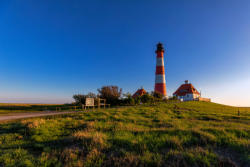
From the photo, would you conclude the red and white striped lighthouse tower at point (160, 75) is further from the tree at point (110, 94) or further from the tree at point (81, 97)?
the tree at point (81, 97)

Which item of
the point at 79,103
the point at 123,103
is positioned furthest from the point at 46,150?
the point at 79,103

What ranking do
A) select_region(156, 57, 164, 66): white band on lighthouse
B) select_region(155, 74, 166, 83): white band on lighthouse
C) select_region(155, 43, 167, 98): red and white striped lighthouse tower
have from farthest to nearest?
select_region(156, 57, 164, 66): white band on lighthouse → select_region(155, 74, 166, 83): white band on lighthouse → select_region(155, 43, 167, 98): red and white striped lighthouse tower

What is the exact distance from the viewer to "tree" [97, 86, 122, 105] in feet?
79.9

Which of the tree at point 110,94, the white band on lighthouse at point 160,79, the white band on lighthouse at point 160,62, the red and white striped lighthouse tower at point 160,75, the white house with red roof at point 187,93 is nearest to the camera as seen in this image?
the tree at point 110,94

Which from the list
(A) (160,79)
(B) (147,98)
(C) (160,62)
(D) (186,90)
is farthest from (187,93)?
(B) (147,98)

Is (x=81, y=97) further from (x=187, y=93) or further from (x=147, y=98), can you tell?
(x=187, y=93)

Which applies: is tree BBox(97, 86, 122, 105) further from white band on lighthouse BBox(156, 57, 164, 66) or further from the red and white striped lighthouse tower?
white band on lighthouse BBox(156, 57, 164, 66)

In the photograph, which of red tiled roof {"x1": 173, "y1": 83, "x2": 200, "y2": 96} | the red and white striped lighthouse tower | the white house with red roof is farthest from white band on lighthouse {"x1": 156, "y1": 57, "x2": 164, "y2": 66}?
red tiled roof {"x1": 173, "y1": 83, "x2": 200, "y2": 96}

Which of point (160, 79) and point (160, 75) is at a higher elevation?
point (160, 75)

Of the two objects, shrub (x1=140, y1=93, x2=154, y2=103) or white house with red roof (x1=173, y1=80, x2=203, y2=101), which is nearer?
shrub (x1=140, y1=93, x2=154, y2=103)

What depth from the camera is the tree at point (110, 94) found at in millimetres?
24344

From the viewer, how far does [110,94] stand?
24312 millimetres

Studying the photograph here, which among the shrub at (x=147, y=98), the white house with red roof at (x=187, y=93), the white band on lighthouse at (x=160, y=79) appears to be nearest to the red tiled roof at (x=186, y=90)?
the white house with red roof at (x=187, y=93)

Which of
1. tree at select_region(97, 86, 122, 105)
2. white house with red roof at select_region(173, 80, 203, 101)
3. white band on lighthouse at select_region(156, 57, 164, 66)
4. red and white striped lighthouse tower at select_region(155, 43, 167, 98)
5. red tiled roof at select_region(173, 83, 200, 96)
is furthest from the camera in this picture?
red tiled roof at select_region(173, 83, 200, 96)
